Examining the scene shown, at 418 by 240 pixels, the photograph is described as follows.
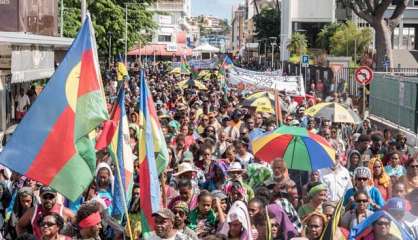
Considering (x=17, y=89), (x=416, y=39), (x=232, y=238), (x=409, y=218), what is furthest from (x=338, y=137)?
(x=416, y=39)

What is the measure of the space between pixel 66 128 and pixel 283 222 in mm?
1882

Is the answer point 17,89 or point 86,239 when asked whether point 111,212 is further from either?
point 17,89

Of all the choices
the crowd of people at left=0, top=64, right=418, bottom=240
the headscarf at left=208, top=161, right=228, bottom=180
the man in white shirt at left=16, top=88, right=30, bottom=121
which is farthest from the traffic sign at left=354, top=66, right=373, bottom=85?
the headscarf at left=208, top=161, right=228, bottom=180

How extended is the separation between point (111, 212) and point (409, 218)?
2.50 m

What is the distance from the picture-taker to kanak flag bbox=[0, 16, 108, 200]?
730 cm

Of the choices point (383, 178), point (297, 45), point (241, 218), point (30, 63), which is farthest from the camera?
point (297, 45)

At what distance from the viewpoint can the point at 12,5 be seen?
28172 millimetres

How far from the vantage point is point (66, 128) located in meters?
7.52

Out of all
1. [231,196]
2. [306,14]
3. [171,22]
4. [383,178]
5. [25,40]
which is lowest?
[383,178]

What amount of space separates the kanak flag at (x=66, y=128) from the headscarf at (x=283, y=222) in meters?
1.50

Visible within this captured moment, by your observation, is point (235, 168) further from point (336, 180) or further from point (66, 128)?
point (66, 128)

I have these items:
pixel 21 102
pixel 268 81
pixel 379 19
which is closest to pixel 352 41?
pixel 379 19

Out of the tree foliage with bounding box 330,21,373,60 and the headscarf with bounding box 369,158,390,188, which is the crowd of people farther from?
the tree foliage with bounding box 330,21,373,60

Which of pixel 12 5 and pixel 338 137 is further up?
pixel 12 5
